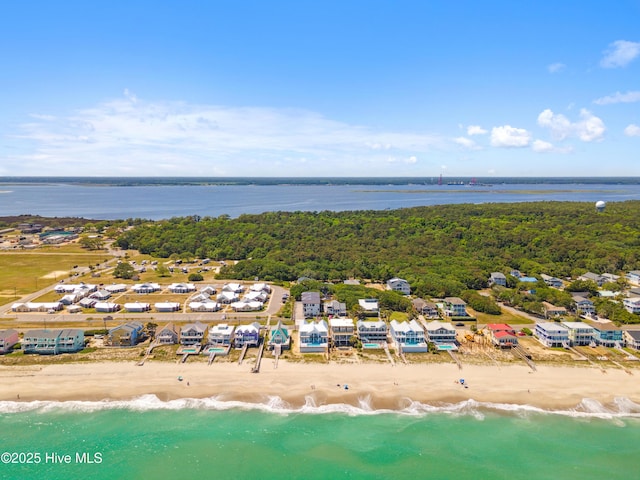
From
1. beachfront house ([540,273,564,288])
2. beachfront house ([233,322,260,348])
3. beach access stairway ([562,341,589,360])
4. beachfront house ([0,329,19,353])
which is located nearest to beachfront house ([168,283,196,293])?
beachfront house ([0,329,19,353])

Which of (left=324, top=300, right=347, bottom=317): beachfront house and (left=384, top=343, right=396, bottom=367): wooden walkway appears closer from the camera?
(left=384, top=343, right=396, bottom=367): wooden walkway

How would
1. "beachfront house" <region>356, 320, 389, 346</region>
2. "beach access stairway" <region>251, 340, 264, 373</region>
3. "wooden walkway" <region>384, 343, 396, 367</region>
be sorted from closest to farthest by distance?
"beach access stairway" <region>251, 340, 264, 373</region> → "wooden walkway" <region>384, 343, 396, 367</region> → "beachfront house" <region>356, 320, 389, 346</region>

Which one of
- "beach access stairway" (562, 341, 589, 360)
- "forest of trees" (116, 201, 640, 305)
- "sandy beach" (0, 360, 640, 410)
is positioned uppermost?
"forest of trees" (116, 201, 640, 305)

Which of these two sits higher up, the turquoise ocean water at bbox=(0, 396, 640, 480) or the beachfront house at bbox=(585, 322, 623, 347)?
the beachfront house at bbox=(585, 322, 623, 347)

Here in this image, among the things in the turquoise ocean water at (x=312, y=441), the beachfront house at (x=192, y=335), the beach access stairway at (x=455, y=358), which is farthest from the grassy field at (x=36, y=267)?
the beach access stairway at (x=455, y=358)

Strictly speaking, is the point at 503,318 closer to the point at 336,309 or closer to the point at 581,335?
the point at 581,335

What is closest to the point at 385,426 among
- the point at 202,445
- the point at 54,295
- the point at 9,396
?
the point at 202,445

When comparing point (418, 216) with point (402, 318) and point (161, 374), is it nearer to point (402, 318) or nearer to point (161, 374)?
point (402, 318)

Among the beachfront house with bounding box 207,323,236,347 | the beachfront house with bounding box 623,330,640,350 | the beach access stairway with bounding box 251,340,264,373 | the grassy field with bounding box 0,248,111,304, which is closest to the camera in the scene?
the beach access stairway with bounding box 251,340,264,373

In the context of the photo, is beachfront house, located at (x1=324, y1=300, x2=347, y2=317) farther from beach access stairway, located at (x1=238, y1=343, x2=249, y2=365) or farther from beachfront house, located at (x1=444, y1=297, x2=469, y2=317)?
beachfront house, located at (x1=444, y1=297, x2=469, y2=317)
